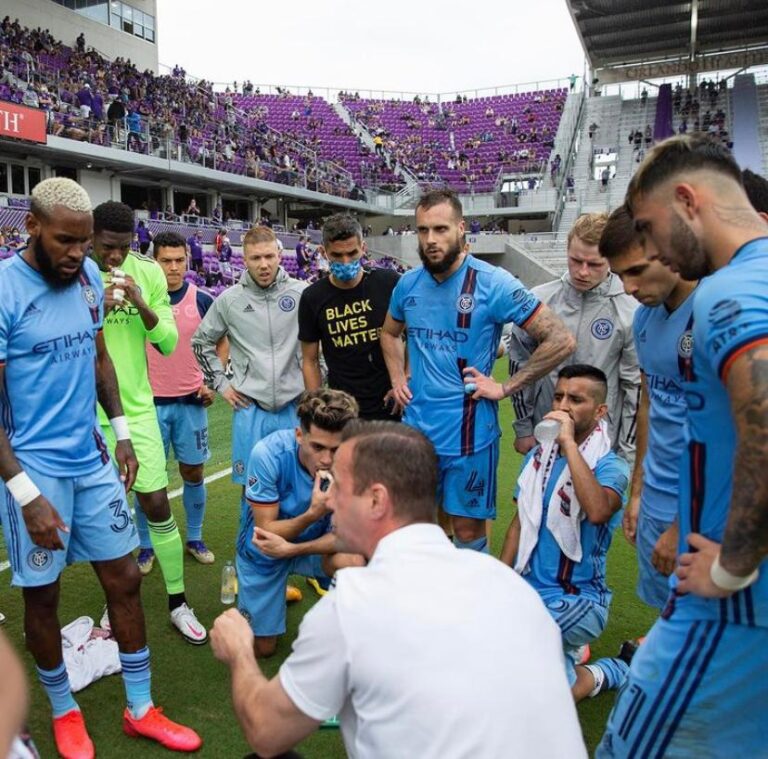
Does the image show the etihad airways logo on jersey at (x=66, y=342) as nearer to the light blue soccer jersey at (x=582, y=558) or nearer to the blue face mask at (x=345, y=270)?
the blue face mask at (x=345, y=270)

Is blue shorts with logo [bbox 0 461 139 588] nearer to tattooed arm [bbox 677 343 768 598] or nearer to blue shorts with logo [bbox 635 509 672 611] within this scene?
blue shorts with logo [bbox 635 509 672 611]

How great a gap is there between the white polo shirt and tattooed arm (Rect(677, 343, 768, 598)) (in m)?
0.47

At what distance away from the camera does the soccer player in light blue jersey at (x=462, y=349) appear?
3.79 meters

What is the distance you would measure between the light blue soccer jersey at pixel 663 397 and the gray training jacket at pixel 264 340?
7.74 ft

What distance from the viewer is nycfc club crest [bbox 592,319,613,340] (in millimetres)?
3980

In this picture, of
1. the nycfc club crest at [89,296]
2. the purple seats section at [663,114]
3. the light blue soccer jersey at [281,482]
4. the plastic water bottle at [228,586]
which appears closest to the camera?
the nycfc club crest at [89,296]


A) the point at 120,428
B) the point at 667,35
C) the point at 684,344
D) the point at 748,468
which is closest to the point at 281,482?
the point at 120,428

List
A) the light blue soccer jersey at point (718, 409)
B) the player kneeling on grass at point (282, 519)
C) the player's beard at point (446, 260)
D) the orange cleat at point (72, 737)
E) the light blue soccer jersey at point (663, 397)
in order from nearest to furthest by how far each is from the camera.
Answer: the light blue soccer jersey at point (718, 409) < the light blue soccer jersey at point (663, 397) < the orange cleat at point (72, 737) < the player kneeling on grass at point (282, 519) < the player's beard at point (446, 260)

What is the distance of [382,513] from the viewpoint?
1.82m

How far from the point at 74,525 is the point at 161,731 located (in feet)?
3.16

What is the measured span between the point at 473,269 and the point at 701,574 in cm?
Answer: 236

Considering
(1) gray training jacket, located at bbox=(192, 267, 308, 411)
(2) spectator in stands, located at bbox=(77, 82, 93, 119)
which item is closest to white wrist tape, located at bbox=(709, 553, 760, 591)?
(1) gray training jacket, located at bbox=(192, 267, 308, 411)

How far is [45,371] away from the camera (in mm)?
2883

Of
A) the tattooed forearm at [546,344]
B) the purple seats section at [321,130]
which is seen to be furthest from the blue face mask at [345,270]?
the purple seats section at [321,130]
